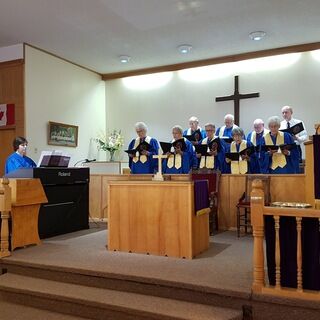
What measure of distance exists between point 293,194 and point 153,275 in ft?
8.31

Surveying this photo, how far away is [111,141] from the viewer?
8250mm

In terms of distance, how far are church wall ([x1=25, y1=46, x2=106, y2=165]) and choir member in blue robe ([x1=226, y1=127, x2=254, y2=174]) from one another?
3.42 metres

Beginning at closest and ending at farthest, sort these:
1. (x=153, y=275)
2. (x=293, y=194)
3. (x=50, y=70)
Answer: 1. (x=153, y=275)
2. (x=293, y=194)
3. (x=50, y=70)

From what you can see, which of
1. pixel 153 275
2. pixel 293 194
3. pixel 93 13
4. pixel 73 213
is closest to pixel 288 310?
pixel 153 275

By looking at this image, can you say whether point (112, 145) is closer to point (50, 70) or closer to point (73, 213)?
point (50, 70)

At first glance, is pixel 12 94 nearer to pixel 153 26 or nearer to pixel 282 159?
pixel 153 26

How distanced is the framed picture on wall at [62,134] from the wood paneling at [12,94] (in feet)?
1.95

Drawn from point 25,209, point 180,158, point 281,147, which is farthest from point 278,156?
point 25,209

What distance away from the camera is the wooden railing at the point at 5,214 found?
3.60 meters

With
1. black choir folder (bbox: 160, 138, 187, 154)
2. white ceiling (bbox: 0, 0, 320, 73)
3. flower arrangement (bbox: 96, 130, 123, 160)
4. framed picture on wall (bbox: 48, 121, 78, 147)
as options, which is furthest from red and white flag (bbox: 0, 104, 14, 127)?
black choir folder (bbox: 160, 138, 187, 154)

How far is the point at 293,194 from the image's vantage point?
4.73 metres

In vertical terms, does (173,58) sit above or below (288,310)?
above

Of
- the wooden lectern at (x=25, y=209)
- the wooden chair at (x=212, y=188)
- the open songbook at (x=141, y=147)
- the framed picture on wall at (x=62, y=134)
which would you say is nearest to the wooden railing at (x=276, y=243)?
the wooden chair at (x=212, y=188)

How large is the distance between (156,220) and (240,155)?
7.55 ft
